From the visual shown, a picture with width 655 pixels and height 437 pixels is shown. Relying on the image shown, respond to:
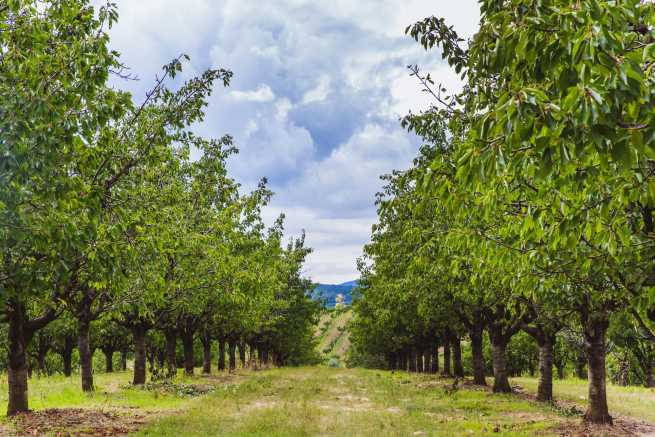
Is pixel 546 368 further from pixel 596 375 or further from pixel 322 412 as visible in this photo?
pixel 322 412

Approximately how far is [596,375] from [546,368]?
8254 millimetres

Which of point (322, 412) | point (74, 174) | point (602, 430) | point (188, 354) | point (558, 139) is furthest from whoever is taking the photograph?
point (188, 354)

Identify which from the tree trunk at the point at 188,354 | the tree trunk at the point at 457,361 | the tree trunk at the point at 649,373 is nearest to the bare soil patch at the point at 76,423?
the tree trunk at the point at 188,354

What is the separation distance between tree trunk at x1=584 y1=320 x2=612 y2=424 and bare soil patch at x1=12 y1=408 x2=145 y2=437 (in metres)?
16.0

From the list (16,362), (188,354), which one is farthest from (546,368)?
(188,354)

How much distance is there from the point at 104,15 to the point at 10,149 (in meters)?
4.78

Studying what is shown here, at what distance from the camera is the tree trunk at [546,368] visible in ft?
76.6

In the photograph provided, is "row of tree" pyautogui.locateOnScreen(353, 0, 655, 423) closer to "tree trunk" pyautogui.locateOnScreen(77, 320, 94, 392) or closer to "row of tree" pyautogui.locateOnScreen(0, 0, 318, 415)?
"row of tree" pyautogui.locateOnScreen(0, 0, 318, 415)

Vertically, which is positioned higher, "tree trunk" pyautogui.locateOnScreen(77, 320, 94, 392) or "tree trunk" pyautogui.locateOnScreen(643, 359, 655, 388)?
"tree trunk" pyautogui.locateOnScreen(77, 320, 94, 392)

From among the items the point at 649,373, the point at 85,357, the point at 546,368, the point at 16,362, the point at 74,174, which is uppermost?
the point at 74,174

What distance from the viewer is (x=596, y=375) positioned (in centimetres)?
1669

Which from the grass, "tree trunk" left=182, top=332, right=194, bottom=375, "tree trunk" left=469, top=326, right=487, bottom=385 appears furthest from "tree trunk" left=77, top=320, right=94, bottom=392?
"tree trunk" left=469, top=326, right=487, bottom=385

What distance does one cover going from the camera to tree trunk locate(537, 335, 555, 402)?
2334 cm

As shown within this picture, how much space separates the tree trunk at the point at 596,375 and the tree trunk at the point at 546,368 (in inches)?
249
